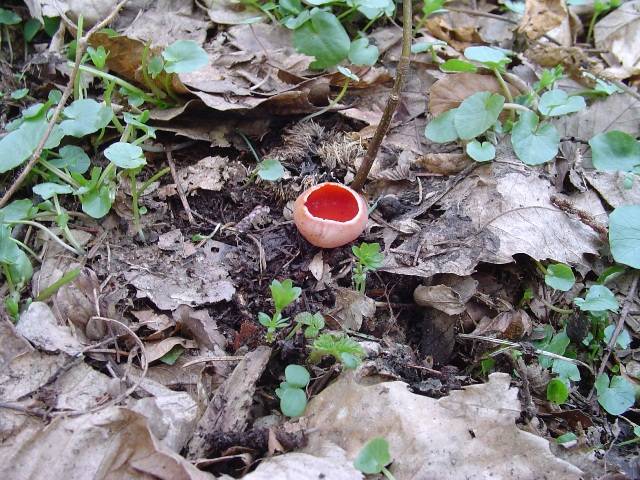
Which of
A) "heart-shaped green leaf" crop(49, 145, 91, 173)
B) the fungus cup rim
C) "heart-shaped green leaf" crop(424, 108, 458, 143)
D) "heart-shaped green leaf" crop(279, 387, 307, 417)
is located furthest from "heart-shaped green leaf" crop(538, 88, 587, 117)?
"heart-shaped green leaf" crop(49, 145, 91, 173)

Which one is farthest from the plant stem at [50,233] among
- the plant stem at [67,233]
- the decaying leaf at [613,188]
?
the decaying leaf at [613,188]

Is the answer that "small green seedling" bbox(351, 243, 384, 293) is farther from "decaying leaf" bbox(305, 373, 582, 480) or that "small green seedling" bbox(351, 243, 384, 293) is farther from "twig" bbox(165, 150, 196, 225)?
"twig" bbox(165, 150, 196, 225)

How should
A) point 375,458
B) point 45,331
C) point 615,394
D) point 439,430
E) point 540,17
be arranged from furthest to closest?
1. point 540,17
2. point 615,394
3. point 45,331
4. point 439,430
5. point 375,458

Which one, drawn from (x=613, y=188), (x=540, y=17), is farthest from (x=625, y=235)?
(x=540, y=17)

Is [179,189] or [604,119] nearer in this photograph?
[179,189]

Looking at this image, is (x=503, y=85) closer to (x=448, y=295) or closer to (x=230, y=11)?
(x=448, y=295)

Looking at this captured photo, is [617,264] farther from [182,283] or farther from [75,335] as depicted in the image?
[75,335]
